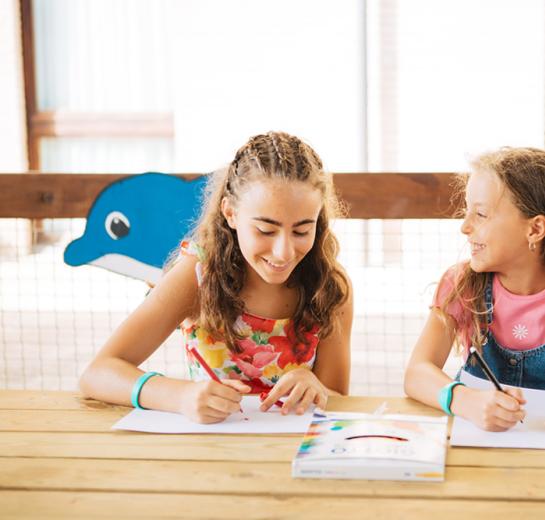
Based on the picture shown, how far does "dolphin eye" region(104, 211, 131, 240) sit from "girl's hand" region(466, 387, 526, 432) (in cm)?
110

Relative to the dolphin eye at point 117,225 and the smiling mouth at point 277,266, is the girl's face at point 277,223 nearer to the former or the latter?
the smiling mouth at point 277,266

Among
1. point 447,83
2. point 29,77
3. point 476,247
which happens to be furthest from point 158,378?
point 29,77

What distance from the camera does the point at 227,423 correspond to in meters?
1.24

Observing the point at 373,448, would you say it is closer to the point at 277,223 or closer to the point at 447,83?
the point at 277,223

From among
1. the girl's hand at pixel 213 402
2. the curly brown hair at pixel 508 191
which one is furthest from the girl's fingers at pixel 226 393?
the curly brown hair at pixel 508 191

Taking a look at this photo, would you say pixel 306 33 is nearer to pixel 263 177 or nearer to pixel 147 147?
pixel 147 147

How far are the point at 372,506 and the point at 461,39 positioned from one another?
4.99m

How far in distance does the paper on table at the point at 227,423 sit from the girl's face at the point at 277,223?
0.28 m

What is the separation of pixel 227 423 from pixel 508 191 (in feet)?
2.25

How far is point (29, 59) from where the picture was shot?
617cm

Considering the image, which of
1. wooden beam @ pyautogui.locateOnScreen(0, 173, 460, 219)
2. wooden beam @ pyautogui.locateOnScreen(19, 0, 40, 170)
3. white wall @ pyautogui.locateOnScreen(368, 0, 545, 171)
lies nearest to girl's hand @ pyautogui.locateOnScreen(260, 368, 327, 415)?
wooden beam @ pyautogui.locateOnScreen(0, 173, 460, 219)

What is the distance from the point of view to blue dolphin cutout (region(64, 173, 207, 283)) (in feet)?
6.53

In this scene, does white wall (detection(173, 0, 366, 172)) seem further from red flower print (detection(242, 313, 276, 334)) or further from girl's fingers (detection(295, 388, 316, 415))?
girl's fingers (detection(295, 388, 316, 415))

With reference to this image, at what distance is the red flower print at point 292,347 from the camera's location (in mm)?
1650
